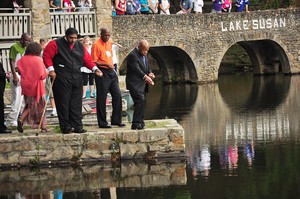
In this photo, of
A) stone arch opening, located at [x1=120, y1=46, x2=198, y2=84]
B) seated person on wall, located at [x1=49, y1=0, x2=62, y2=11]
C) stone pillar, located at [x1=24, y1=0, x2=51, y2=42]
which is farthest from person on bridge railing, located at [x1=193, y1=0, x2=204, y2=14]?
stone pillar, located at [x1=24, y1=0, x2=51, y2=42]

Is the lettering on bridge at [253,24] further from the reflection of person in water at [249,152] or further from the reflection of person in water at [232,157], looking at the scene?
the reflection of person in water at [232,157]

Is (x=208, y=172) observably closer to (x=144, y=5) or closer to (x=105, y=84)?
(x=105, y=84)

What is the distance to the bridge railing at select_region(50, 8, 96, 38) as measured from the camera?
2667 centimetres

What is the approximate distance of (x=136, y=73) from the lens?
1457 centimetres

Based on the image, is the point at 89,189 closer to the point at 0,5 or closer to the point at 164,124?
the point at 164,124

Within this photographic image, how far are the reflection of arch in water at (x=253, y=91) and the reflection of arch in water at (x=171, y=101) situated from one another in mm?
1084

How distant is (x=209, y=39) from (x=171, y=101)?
892 cm

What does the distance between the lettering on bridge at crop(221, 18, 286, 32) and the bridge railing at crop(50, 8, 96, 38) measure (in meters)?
8.74

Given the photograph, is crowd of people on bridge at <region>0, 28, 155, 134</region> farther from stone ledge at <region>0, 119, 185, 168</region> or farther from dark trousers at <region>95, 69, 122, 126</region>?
stone ledge at <region>0, 119, 185, 168</region>

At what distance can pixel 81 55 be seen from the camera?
46.1ft

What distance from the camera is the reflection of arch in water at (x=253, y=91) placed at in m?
23.6

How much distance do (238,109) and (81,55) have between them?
9073mm

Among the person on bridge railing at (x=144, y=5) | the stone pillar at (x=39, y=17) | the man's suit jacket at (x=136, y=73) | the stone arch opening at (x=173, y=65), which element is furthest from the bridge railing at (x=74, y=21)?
the man's suit jacket at (x=136, y=73)

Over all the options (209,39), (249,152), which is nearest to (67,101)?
(249,152)
